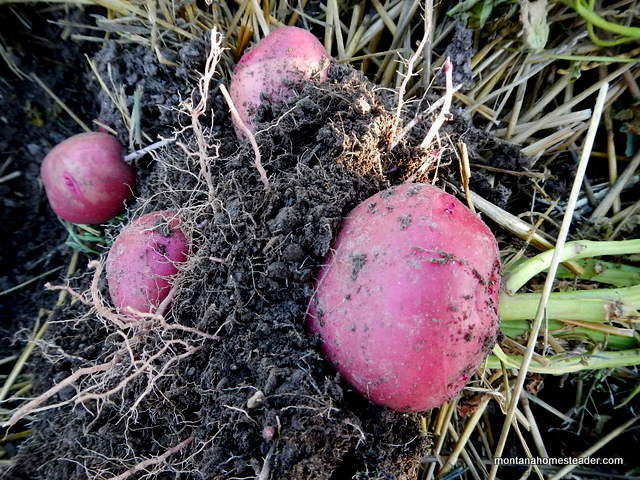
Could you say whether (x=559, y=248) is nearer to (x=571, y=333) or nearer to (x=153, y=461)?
(x=571, y=333)

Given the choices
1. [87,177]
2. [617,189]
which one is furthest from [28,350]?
[617,189]

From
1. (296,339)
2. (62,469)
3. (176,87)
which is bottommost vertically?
(62,469)

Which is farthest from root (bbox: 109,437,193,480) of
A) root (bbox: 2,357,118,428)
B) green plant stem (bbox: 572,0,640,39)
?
green plant stem (bbox: 572,0,640,39)

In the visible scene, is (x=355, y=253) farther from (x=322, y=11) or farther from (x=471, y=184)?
(x=322, y=11)

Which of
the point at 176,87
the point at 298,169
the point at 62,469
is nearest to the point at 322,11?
the point at 176,87

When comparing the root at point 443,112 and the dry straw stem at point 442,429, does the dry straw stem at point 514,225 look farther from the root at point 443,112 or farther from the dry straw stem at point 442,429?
the dry straw stem at point 442,429
